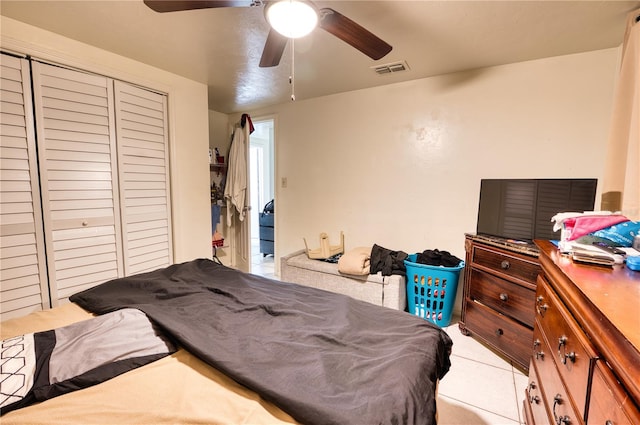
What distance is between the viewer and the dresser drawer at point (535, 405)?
43.2 inches

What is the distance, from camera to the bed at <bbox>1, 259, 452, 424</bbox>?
755 mm

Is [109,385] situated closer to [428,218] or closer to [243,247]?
[428,218]

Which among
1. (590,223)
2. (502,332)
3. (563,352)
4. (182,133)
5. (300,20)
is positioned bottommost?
(502,332)

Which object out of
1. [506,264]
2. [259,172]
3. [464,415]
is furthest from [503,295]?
[259,172]

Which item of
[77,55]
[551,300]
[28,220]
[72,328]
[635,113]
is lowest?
[72,328]

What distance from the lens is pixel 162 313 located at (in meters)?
1.20

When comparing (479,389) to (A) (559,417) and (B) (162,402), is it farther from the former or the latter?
(B) (162,402)

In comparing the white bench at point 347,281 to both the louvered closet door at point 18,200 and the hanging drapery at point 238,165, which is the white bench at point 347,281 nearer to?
the hanging drapery at point 238,165

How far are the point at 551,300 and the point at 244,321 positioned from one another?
1233 millimetres

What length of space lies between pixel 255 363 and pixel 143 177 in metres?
2.22

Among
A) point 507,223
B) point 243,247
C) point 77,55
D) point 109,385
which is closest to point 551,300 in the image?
point 507,223

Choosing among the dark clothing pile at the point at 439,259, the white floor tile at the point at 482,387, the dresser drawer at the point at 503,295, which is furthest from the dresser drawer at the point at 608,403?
the dark clothing pile at the point at 439,259

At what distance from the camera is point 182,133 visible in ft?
9.09

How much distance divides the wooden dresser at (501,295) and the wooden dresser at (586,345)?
1.80 feet
